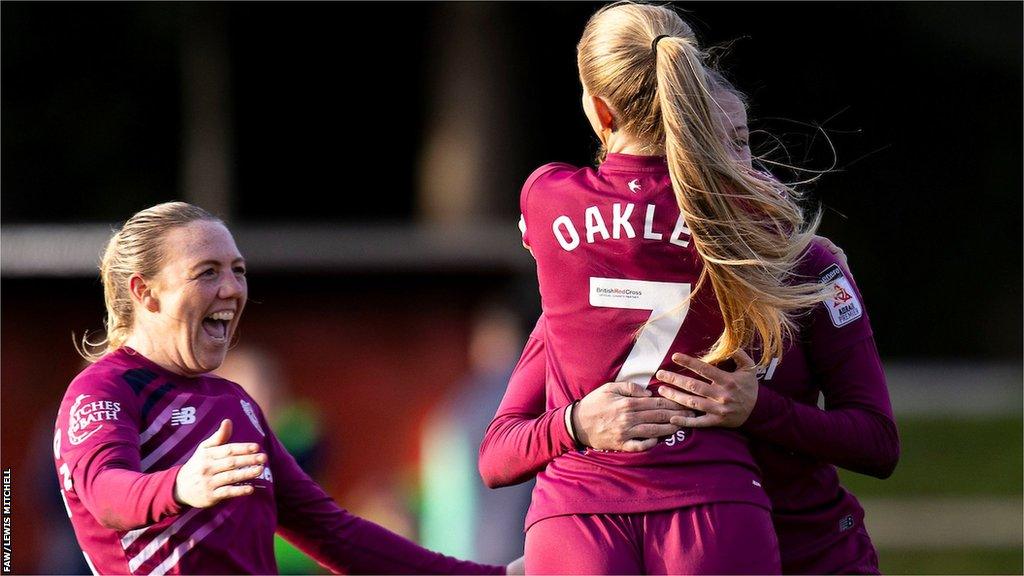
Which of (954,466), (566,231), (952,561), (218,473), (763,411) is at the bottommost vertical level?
(954,466)

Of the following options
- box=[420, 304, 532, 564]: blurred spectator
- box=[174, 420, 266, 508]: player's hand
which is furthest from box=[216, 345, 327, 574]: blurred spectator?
box=[174, 420, 266, 508]: player's hand

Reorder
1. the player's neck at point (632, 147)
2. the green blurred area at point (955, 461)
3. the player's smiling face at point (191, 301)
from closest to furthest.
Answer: the player's neck at point (632, 147) → the player's smiling face at point (191, 301) → the green blurred area at point (955, 461)

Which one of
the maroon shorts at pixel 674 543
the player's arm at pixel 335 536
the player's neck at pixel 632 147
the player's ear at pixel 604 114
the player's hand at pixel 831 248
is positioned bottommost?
the player's arm at pixel 335 536

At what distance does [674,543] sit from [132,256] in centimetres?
155

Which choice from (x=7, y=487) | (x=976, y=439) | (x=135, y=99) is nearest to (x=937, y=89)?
(x=976, y=439)

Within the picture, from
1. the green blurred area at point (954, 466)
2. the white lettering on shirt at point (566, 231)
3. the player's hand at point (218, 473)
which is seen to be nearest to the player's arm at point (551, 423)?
the white lettering on shirt at point (566, 231)

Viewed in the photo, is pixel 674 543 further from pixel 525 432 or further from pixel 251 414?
pixel 251 414

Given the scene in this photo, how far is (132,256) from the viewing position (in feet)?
11.0

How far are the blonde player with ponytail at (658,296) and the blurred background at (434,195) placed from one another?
18.8ft

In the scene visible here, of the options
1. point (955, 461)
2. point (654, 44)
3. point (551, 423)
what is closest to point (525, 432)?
point (551, 423)

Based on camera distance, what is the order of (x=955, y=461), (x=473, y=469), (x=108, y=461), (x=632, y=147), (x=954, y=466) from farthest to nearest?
1. (x=955, y=461)
2. (x=954, y=466)
3. (x=473, y=469)
4. (x=108, y=461)
5. (x=632, y=147)

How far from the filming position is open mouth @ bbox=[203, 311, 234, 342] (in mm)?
A: 3342

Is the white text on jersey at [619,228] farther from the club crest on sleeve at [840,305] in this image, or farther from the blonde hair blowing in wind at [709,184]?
the club crest on sleeve at [840,305]

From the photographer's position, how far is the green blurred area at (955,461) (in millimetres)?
13070
